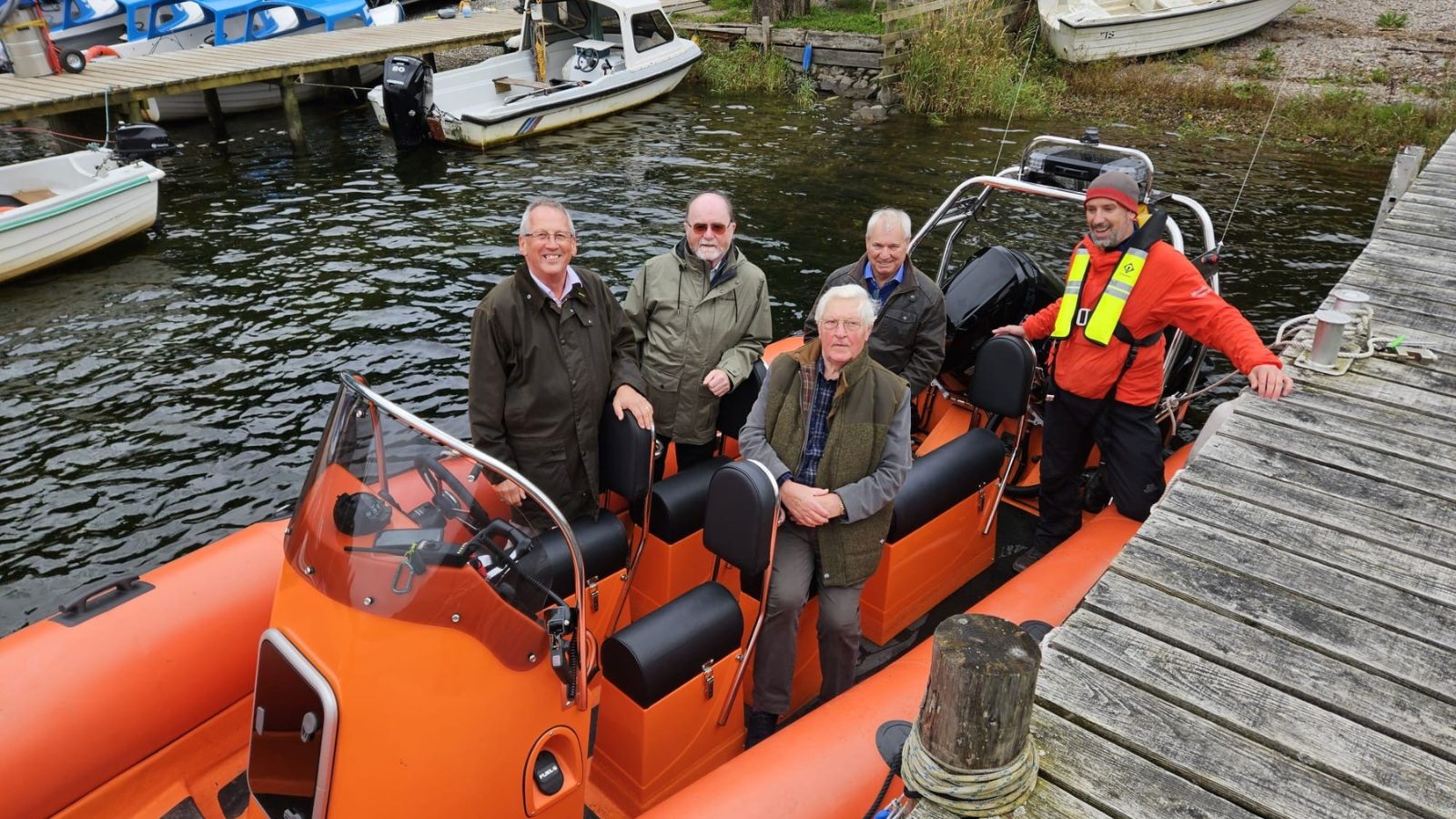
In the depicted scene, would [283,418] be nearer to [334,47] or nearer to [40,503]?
[40,503]

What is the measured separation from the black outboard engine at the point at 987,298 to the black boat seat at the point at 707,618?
2295mm

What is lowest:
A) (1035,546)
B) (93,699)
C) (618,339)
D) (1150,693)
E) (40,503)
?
(40,503)

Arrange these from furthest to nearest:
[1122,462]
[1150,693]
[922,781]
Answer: [1122,462] → [1150,693] → [922,781]

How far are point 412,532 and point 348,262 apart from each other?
7.66 metres

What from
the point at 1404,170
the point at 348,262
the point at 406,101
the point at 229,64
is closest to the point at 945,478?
the point at 1404,170

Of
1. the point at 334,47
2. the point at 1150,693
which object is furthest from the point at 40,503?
the point at 334,47

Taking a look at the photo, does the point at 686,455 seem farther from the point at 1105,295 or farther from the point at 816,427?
the point at 1105,295

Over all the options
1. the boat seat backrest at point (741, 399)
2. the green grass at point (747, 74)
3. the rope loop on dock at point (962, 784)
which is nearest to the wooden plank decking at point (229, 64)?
the green grass at point (747, 74)

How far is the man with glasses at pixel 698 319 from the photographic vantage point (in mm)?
3674

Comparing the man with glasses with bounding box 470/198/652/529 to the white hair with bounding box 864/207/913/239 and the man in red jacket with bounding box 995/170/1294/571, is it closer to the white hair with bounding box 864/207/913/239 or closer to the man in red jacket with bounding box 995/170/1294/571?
the white hair with bounding box 864/207/913/239

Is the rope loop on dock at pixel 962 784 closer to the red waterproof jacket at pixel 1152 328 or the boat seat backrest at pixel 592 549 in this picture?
the boat seat backrest at pixel 592 549

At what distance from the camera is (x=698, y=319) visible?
3717 millimetres

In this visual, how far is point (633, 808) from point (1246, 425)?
2.54 m

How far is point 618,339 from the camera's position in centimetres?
354
